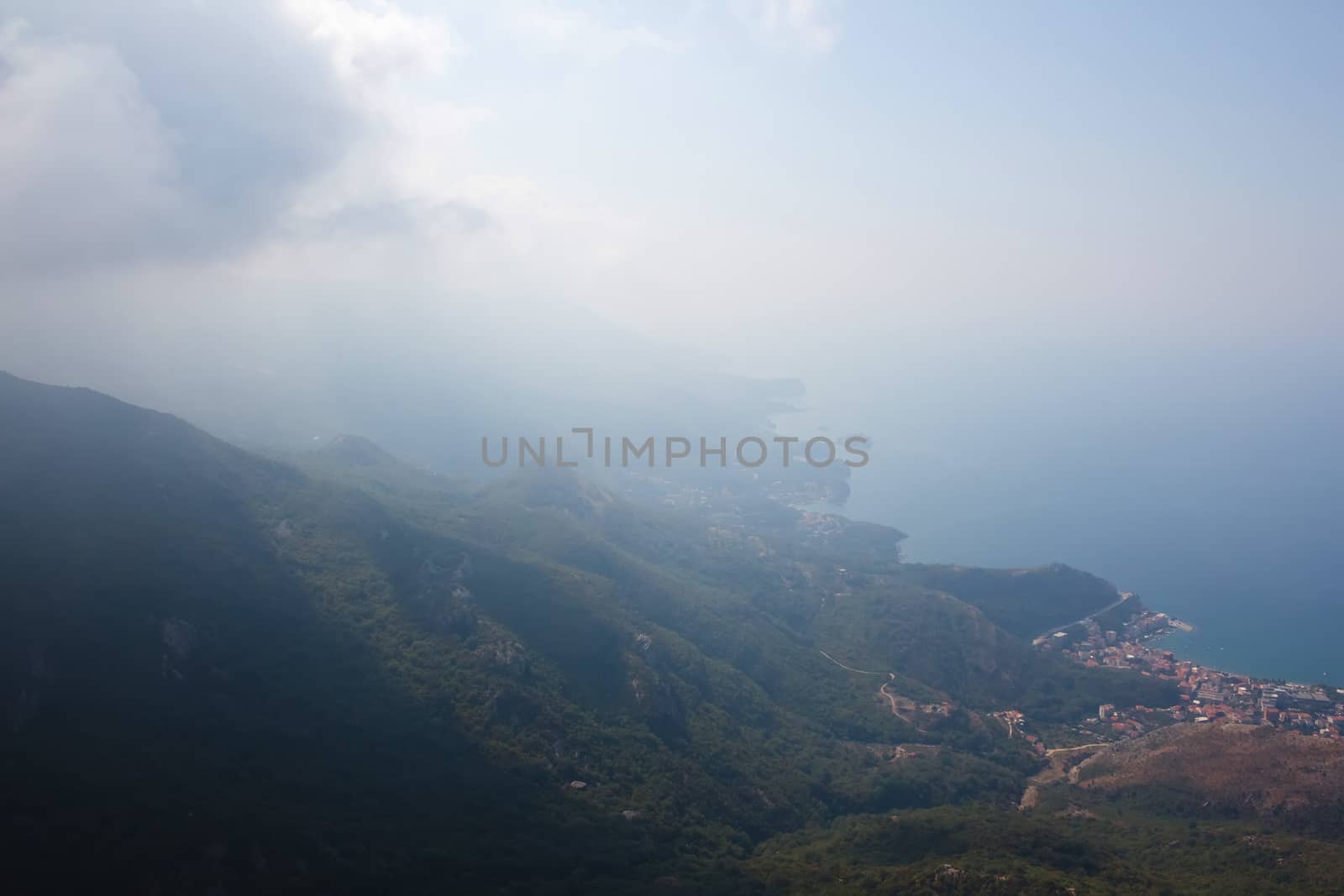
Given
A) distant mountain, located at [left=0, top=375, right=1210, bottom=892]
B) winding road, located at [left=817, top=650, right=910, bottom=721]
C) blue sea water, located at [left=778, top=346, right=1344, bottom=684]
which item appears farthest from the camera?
blue sea water, located at [left=778, top=346, right=1344, bottom=684]

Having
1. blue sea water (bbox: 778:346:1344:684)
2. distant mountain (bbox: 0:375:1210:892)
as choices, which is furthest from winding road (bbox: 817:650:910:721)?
blue sea water (bbox: 778:346:1344:684)

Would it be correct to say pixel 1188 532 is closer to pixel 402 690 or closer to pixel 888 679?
pixel 888 679

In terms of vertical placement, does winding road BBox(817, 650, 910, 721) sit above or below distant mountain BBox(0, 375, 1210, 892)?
below

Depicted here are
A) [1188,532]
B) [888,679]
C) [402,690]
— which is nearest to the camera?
[402,690]

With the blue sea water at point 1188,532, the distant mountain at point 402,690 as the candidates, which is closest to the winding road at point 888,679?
the distant mountain at point 402,690

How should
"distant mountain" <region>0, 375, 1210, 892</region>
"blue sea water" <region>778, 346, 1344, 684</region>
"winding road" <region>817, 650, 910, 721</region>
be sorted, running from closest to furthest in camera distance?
"distant mountain" <region>0, 375, 1210, 892</region>
"winding road" <region>817, 650, 910, 721</region>
"blue sea water" <region>778, 346, 1344, 684</region>

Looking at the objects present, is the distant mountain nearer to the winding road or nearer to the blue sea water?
the winding road

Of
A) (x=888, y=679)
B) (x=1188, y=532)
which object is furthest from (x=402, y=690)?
(x=1188, y=532)

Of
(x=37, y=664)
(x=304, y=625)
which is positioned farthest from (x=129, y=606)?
(x=304, y=625)

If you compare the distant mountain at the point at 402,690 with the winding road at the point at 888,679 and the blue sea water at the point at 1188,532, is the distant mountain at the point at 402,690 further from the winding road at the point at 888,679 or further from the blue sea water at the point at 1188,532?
the blue sea water at the point at 1188,532
